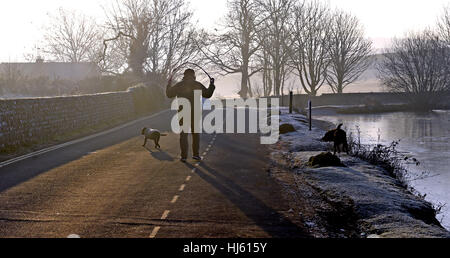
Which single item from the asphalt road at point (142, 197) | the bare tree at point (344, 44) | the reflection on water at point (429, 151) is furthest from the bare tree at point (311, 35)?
the asphalt road at point (142, 197)

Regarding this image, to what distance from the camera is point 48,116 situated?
62.5 ft

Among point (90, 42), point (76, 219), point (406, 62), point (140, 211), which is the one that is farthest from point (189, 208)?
point (90, 42)

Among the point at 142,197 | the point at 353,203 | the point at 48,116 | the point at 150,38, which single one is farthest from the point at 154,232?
the point at 150,38

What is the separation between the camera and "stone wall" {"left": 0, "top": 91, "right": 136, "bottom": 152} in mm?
15646

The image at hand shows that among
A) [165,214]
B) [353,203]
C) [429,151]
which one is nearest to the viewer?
[165,214]

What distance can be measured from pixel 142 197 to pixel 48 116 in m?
11.9

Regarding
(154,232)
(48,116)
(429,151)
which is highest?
(48,116)

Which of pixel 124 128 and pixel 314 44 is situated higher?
pixel 314 44

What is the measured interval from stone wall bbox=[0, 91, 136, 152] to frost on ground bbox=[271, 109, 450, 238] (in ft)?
29.3

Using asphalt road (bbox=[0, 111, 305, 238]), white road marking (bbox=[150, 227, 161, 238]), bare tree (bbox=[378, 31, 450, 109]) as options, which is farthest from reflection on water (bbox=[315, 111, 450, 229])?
bare tree (bbox=[378, 31, 450, 109])

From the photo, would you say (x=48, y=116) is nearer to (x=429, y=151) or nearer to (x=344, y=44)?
(x=429, y=151)

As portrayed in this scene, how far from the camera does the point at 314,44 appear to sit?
2415 inches
